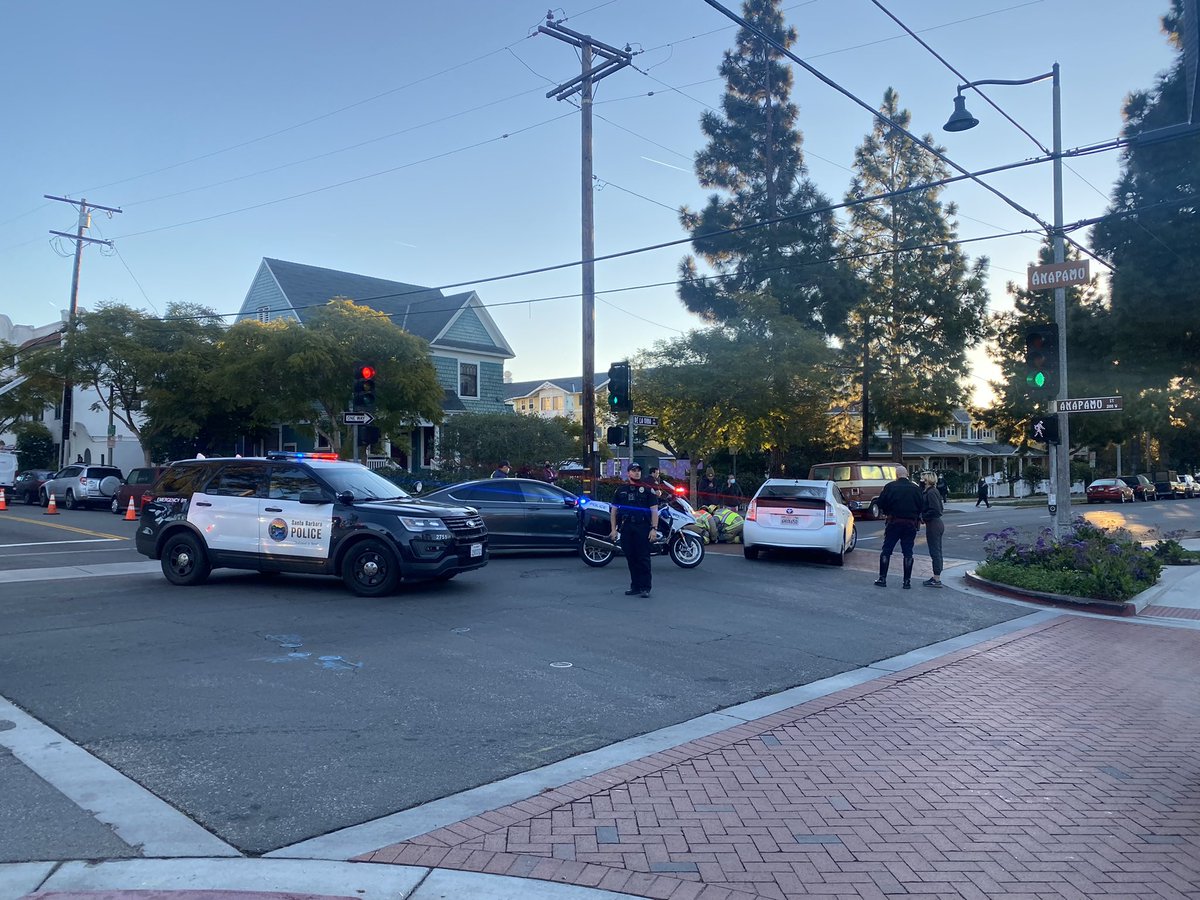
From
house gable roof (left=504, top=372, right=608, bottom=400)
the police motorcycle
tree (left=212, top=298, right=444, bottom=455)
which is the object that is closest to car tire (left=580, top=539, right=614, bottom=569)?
the police motorcycle

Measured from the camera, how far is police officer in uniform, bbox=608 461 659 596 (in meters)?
12.0

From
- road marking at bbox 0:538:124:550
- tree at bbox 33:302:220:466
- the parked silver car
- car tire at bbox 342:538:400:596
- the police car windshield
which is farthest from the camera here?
tree at bbox 33:302:220:466

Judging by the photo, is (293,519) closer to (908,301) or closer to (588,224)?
(588,224)

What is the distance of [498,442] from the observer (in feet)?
90.9

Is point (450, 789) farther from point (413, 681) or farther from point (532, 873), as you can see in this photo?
point (413, 681)

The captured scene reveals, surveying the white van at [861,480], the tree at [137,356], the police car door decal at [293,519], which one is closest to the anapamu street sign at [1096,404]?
the police car door decal at [293,519]

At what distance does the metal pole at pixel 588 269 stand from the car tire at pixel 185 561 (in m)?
9.98

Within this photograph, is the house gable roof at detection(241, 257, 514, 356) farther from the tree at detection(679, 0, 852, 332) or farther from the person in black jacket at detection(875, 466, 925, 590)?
the person in black jacket at detection(875, 466, 925, 590)

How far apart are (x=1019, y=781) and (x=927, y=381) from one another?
3672cm

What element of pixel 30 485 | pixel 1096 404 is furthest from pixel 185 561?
pixel 30 485

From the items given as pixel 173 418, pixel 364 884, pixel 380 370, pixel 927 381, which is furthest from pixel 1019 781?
pixel 927 381

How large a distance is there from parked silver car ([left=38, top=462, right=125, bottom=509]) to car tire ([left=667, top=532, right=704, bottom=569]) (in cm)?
2397

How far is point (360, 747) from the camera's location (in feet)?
19.4

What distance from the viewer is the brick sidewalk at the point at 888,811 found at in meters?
4.27
